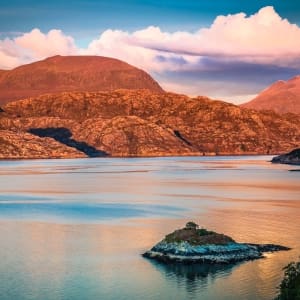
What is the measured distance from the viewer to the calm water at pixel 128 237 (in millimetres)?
47375

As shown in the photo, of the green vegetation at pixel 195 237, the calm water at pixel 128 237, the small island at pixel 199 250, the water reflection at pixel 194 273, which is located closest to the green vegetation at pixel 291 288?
the calm water at pixel 128 237

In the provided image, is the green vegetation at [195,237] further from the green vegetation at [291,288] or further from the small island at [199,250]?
the green vegetation at [291,288]

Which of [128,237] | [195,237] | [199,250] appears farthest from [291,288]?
[128,237]

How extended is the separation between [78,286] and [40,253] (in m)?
13.1

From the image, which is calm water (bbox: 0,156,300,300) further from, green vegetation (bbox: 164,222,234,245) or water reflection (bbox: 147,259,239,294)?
green vegetation (bbox: 164,222,234,245)

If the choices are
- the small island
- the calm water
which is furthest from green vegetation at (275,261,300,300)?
the small island

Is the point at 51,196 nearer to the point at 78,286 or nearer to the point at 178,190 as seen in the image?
the point at 178,190

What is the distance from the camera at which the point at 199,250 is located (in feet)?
176

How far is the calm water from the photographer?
47375 millimetres

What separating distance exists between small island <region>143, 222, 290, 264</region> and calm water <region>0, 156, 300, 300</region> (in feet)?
4.07

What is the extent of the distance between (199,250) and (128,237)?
1658 centimetres

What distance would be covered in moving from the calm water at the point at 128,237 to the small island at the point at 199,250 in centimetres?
124

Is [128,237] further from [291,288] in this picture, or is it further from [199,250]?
[291,288]

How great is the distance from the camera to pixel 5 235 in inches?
2820
